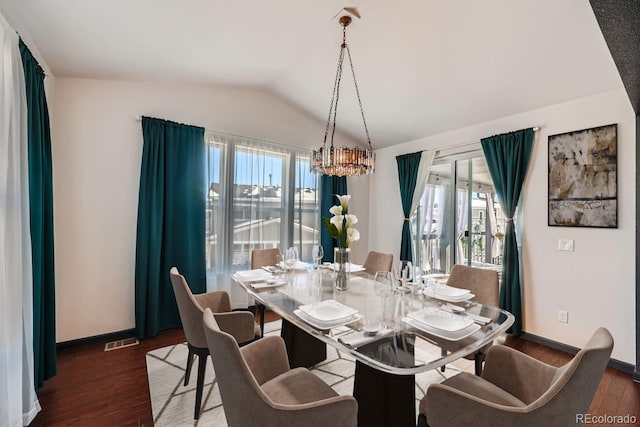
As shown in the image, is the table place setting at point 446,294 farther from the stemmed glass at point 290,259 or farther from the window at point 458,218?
the window at point 458,218

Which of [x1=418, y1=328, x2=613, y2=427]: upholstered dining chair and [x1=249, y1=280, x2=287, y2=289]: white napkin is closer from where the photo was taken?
[x1=418, y1=328, x2=613, y2=427]: upholstered dining chair

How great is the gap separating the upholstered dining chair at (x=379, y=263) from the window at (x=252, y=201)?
1.33m

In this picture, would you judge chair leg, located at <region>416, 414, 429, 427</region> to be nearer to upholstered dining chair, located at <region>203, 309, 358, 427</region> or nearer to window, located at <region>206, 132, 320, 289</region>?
upholstered dining chair, located at <region>203, 309, 358, 427</region>

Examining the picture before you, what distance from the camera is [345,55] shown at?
292cm

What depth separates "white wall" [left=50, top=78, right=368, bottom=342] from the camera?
2781 millimetres

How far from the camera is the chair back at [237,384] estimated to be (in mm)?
1000

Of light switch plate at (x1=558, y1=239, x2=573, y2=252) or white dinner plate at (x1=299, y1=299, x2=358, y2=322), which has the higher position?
light switch plate at (x1=558, y1=239, x2=573, y2=252)

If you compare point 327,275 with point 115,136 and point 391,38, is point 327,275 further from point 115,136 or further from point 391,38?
point 115,136

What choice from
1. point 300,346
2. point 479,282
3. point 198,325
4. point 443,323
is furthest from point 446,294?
point 198,325

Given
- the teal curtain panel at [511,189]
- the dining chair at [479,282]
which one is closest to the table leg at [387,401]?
the dining chair at [479,282]

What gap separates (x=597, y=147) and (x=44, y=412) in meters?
4.98

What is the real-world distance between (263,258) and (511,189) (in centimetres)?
294

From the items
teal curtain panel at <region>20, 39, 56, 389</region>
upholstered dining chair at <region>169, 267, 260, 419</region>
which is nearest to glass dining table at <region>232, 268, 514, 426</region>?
A: upholstered dining chair at <region>169, 267, 260, 419</region>

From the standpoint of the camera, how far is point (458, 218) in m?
4.02
